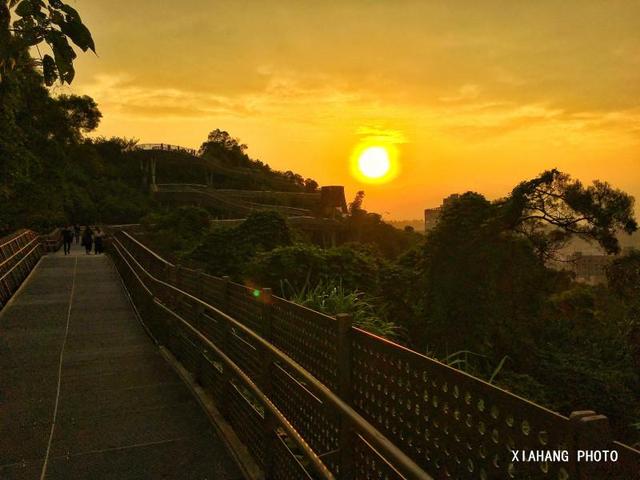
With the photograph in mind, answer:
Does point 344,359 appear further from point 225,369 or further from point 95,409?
point 95,409

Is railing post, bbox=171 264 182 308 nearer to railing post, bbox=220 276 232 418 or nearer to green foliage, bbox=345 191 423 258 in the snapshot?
railing post, bbox=220 276 232 418

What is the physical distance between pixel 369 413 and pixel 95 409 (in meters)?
4.51

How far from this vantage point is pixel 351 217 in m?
71.4

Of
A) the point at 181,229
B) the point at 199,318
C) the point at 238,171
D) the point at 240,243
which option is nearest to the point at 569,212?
the point at 240,243

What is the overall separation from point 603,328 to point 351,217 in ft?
161

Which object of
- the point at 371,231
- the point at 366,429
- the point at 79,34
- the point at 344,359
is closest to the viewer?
the point at 366,429

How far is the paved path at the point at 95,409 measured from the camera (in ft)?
15.7

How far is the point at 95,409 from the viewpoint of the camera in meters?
6.34

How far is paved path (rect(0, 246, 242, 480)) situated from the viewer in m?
4.79

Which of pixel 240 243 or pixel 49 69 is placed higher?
pixel 49 69

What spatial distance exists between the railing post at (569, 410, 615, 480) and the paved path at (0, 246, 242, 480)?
355 cm

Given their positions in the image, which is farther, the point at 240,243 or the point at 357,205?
the point at 357,205

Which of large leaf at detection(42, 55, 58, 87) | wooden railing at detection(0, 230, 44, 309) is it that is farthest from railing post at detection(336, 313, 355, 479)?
wooden railing at detection(0, 230, 44, 309)

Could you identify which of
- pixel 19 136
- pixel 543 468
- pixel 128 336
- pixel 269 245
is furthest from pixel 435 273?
pixel 19 136
